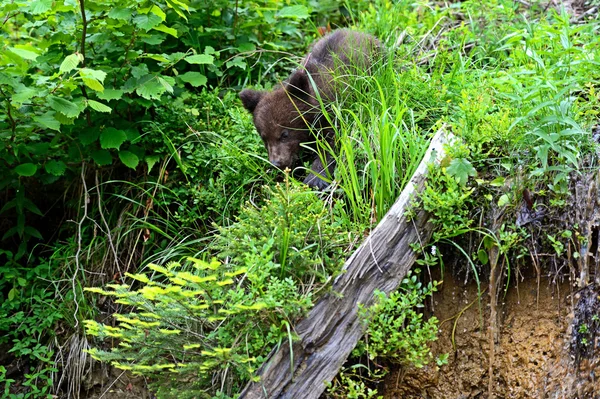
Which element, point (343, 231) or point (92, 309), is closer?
point (343, 231)

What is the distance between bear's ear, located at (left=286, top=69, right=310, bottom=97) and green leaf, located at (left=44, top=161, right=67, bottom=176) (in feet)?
5.50

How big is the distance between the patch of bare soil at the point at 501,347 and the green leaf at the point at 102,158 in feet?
7.84

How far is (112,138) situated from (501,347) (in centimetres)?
279

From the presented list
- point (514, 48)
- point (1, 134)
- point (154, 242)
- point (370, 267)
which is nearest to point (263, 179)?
point (154, 242)

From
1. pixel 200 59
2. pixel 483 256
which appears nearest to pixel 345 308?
pixel 483 256

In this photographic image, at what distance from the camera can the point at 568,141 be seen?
3.90 metres

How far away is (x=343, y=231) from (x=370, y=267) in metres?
0.32

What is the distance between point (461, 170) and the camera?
3795 millimetres

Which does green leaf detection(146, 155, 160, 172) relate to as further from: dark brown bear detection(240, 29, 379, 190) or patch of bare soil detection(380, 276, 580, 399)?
patch of bare soil detection(380, 276, 580, 399)

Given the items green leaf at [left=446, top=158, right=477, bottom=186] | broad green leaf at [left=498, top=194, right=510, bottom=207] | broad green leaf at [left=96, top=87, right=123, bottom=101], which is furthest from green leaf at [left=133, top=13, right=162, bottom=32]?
broad green leaf at [left=498, top=194, right=510, bottom=207]

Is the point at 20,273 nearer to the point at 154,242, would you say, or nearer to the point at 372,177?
the point at 154,242

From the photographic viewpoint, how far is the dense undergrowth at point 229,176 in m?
3.58

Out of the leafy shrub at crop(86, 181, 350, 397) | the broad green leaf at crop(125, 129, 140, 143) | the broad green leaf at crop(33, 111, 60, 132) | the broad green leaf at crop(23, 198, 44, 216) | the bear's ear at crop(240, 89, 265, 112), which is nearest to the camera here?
A: the leafy shrub at crop(86, 181, 350, 397)

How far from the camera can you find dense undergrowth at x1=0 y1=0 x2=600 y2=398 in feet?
11.8
